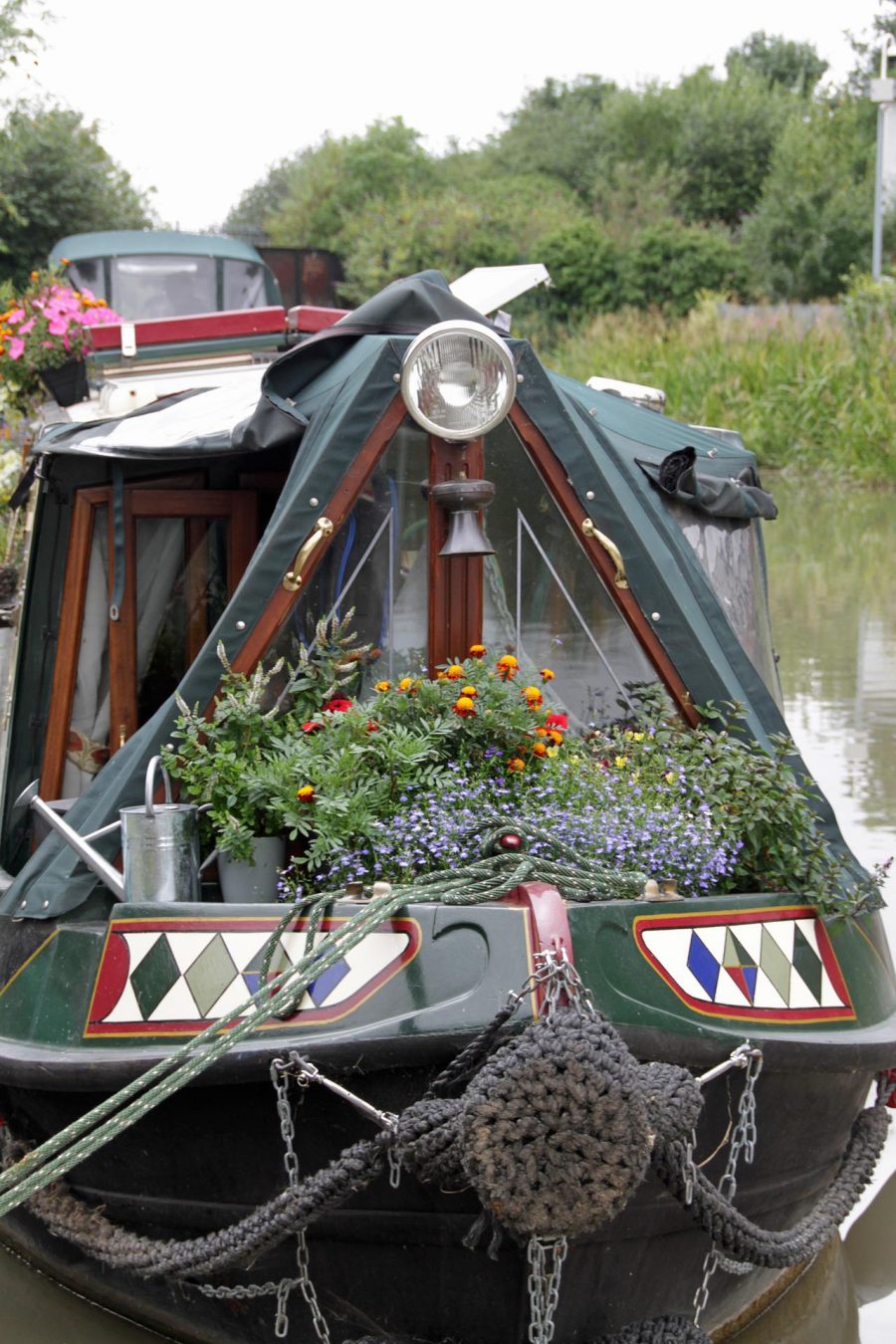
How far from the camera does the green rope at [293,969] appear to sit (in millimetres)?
3871

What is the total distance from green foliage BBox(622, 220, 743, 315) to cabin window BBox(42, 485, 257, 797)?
1026 inches

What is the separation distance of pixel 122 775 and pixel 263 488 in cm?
162

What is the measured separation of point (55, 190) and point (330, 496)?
98.4ft

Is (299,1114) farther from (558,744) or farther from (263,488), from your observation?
(263,488)

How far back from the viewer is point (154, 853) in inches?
171

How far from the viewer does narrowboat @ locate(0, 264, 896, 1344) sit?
12.5 feet

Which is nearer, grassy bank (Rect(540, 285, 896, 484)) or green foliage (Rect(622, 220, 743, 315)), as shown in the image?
grassy bank (Rect(540, 285, 896, 484))

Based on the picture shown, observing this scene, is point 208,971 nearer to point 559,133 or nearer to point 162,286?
point 162,286

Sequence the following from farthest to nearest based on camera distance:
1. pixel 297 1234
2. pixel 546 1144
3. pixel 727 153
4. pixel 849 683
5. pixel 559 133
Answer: pixel 559 133 → pixel 727 153 → pixel 849 683 → pixel 297 1234 → pixel 546 1144

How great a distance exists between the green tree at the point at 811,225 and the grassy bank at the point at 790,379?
9242 mm

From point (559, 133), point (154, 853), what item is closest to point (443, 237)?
point (559, 133)

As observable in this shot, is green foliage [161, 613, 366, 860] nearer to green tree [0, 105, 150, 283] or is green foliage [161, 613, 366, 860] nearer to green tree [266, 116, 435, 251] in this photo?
green tree [0, 105, 150, 283]

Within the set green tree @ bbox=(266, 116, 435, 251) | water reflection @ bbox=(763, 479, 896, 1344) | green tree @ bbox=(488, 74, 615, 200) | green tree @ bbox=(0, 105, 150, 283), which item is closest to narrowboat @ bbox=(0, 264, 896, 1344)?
water reflection @ bbox=(763, 479, 896, 1344)

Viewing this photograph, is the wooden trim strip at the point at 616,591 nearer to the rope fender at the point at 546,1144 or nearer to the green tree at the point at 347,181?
the rope fender at the point at 546,1144
